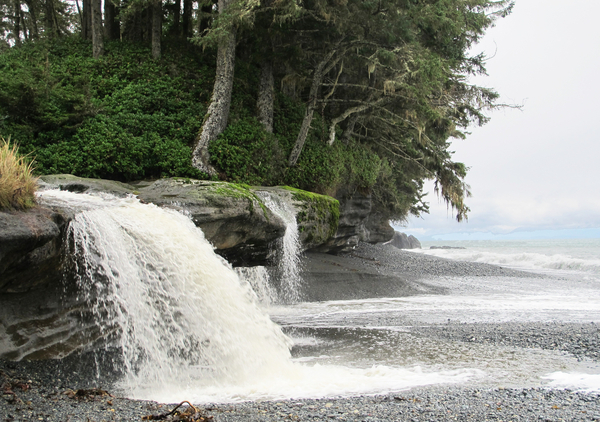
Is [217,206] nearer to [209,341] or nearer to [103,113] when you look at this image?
[209,341]

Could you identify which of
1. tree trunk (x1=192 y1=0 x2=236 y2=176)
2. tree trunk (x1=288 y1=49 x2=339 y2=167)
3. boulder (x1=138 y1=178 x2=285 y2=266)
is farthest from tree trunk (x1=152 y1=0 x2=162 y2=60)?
boulder (x1=138 y1=178 x2=285 y2=266)

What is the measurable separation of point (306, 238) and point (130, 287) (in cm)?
689

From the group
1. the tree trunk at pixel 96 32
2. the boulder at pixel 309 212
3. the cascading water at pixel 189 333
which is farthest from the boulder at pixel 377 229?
the cascading water at pixel 189 333

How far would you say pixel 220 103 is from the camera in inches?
545

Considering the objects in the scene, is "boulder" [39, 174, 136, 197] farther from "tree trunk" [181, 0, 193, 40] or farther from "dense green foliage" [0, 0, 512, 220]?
"tree trunk" [181, 0, 193, 40]

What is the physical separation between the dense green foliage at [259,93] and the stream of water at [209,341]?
550 cm

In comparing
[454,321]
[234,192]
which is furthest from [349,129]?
[454,321]

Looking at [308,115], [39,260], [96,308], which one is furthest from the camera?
[308,115]

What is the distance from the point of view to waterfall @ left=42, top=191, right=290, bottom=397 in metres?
5.57

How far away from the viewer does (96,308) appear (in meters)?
5.76

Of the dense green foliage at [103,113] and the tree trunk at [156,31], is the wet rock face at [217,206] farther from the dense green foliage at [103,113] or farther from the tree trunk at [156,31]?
the tree trunk at [156,31]

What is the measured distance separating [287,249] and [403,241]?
108ft

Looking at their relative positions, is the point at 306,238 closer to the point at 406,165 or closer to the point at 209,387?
the point at 209,387

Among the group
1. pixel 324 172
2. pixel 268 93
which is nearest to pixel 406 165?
pixel 324 172
